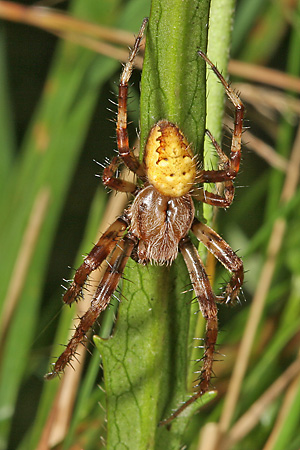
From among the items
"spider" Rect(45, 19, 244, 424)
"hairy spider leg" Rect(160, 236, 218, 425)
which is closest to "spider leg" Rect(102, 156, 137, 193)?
"spider" Rect(45, 19, 244, 424)

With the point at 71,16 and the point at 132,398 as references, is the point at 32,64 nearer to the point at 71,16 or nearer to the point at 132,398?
the point at 71,16

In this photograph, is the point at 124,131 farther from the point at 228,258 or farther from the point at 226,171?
the point at 228,258

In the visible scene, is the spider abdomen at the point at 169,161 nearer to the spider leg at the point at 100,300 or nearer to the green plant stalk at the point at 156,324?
the green plant stalk at the point at 156,324

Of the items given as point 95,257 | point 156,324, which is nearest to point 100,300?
point 95,257

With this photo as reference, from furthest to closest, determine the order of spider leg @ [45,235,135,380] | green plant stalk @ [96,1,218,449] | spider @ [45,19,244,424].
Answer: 1. spider leg @ [45,235,135,380]
2. spider @ [45,19,244,424]
3. green plant stalk @ [96,1,218,449]

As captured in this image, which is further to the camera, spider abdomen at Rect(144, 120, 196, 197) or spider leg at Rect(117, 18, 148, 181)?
spider leg at Rect(117, 18, 148, 181)

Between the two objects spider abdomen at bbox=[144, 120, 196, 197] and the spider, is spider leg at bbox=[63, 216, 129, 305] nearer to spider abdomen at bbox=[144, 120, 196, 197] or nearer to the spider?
the spider

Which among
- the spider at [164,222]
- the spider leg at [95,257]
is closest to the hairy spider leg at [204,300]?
the spider at [164,222]
